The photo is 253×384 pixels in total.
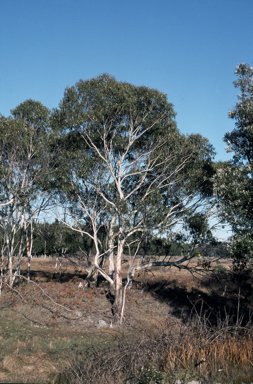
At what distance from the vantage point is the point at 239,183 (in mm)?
15008

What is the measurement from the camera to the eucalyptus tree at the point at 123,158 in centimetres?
1930

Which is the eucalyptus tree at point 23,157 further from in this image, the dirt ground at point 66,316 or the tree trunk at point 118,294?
the tree trunk at point 118,294

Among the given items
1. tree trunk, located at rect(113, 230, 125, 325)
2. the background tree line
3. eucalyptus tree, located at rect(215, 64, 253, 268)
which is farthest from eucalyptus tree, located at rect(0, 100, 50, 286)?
eucalyptus tree, located at rect(215, 64, 253, 268)

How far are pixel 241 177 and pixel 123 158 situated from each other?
27.2 feet

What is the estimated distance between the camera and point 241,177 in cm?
1520

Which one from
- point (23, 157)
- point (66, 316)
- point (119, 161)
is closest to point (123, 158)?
point (119, 161)

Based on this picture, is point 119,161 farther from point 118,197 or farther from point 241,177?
point 241,177

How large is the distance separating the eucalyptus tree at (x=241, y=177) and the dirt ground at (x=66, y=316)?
3.16m

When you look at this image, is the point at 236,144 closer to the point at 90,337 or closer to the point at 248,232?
the point at 248,232

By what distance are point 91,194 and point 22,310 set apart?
388 inches

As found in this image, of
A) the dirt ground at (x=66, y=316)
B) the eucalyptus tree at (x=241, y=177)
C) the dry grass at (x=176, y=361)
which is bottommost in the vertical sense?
the dirt ground at (x=66, y=316)

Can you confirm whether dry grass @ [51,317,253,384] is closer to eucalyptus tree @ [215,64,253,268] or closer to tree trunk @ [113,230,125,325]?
eucalyptus tree @ [215,64,253,268]

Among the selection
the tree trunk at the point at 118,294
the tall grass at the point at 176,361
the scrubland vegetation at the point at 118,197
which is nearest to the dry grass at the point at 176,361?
the tall grass at the point at 176,361

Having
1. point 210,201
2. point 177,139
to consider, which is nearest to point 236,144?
point 177,139
